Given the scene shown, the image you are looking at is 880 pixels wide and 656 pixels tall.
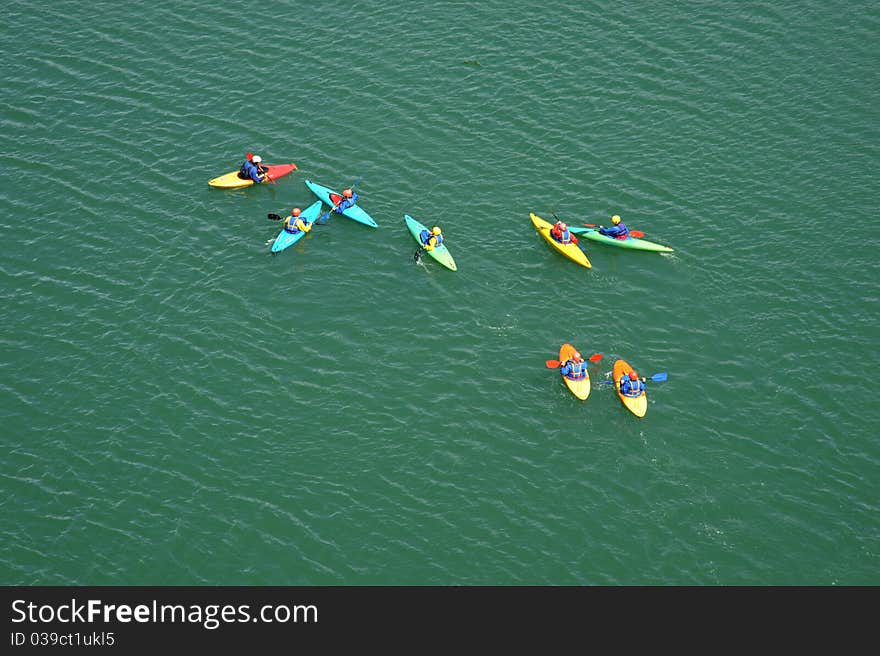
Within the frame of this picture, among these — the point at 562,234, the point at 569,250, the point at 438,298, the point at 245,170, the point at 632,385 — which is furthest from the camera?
the point at 245,170

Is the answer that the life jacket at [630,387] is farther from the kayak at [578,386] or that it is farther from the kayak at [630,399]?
the kayak at [578,386]

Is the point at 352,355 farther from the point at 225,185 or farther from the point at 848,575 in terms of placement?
the point at 848,575

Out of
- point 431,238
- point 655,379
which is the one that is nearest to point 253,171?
point 431,238

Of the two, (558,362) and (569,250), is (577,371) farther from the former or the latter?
(569,250)

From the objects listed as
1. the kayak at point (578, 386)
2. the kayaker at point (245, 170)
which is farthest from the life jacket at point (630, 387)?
the kayaker at point (245, 170)

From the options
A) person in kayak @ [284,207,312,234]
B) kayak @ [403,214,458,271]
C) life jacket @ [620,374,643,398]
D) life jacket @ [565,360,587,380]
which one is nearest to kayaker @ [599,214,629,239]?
kayak @ [403,214,458,271]
